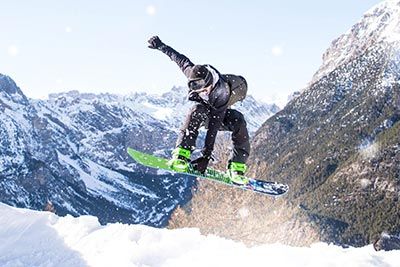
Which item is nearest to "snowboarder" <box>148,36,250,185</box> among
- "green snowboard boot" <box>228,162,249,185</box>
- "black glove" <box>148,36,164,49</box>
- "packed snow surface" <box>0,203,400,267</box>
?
"black glove" <box>148,36,164,49</box>

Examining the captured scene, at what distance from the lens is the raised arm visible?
871cm

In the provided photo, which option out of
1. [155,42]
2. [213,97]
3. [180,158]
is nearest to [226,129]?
[180,158]

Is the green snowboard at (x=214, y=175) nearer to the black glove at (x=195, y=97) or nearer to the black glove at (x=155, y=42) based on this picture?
the black glove at (x=195, y=97)

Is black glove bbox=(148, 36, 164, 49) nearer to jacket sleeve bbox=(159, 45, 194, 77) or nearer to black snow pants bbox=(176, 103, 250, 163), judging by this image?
jacket sleeve bbox=(159, 45, 194, 77)

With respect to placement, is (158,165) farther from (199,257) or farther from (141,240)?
(199,257)

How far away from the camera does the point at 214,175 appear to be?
10711 millimetres

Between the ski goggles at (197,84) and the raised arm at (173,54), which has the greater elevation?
the raised arm at (173,54)

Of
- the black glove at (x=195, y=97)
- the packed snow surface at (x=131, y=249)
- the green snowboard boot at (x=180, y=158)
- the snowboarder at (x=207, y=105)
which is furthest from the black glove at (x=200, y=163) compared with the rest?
the packed snow surface at (x=131, y=249)

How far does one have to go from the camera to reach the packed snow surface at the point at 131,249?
6.54 m

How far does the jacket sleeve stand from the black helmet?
168mm

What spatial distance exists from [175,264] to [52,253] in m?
2.03

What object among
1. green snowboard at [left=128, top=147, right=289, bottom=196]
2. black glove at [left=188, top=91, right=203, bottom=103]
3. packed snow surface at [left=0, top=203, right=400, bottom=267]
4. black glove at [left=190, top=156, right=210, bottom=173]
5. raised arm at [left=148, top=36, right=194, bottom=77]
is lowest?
packed snow surface at [left=0, top=203, right=400, bottom=267]

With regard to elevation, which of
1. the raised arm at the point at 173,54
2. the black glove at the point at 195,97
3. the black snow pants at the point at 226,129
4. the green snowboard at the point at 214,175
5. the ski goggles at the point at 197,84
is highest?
the raised arm at the point at 173,54

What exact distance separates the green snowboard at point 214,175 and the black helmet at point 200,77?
1856mm
